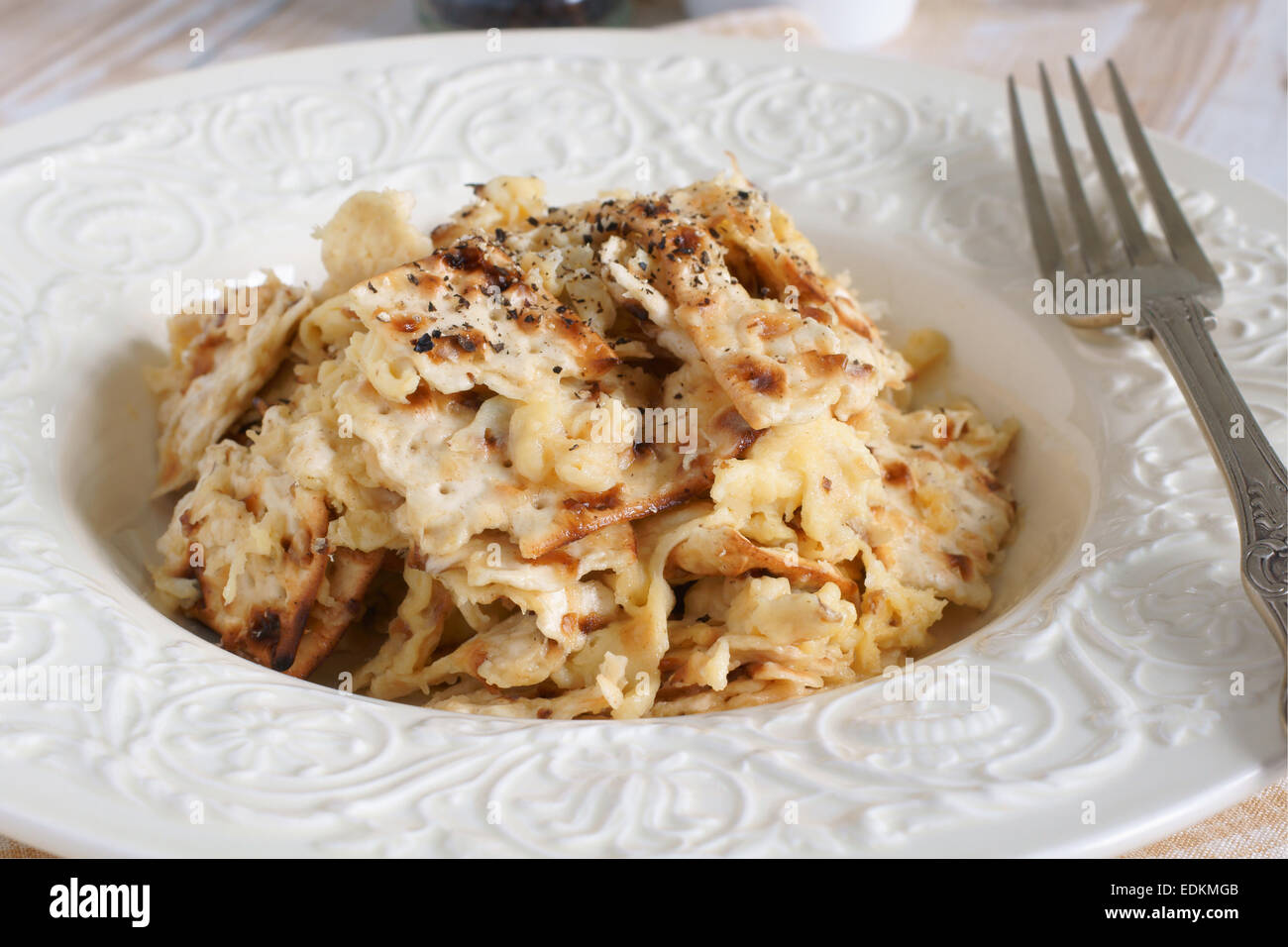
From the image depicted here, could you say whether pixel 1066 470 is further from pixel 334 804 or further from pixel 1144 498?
pixel 334 804

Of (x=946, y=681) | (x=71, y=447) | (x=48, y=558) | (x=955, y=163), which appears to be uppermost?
(x=955, y=163)

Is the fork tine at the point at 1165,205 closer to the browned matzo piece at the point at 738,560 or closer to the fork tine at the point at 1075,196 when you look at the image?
the fork tine at the point at 1075,196

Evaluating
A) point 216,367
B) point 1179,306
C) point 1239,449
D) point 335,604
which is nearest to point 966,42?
point 1179,306

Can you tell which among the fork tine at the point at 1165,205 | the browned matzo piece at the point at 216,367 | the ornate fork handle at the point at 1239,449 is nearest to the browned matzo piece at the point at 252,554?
the browned matzo piece at the point at 216,367

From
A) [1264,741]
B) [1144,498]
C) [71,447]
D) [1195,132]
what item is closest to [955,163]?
[1144,498]

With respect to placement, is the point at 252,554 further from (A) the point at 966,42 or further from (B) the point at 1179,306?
(A) the point at 966,42
